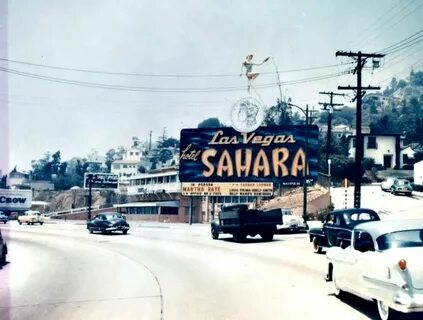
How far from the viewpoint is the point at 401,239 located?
8.66 metres

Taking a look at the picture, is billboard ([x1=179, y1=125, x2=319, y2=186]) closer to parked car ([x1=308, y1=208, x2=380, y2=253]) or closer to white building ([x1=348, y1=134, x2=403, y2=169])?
parked car ([x1=308, y1=208, x2=380, y2=253])

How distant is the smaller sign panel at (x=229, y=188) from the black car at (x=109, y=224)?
15683mm

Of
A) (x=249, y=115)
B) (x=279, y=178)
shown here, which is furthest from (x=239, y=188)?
(x=249, y=115)

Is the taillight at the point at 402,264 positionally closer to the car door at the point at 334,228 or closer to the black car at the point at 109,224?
the car door at the point at 334,228

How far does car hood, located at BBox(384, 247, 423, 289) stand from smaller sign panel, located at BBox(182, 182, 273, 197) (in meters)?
41.6

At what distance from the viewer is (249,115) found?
51906 millimetres

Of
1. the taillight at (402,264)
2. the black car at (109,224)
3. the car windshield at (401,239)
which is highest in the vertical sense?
the car windshield at (401,239)

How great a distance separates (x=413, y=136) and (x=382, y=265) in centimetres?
12041

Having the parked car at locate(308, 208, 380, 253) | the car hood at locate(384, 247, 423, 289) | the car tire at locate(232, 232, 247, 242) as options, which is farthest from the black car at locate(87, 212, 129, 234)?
the car hood at locate(384, 247, 423, 289)

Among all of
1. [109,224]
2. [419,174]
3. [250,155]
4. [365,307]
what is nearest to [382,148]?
[419,174]

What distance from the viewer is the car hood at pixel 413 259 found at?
762 cm

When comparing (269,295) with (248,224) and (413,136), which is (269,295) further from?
(413,136)

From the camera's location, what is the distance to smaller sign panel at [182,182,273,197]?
164 ft

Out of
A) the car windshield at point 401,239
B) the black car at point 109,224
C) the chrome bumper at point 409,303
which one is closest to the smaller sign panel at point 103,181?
the black car at point 109,224
